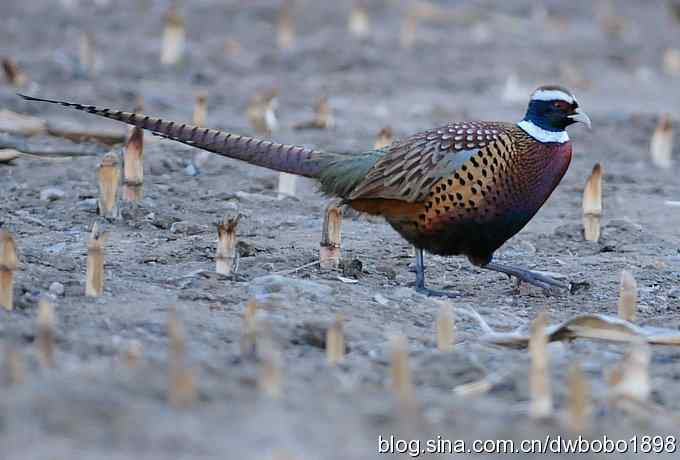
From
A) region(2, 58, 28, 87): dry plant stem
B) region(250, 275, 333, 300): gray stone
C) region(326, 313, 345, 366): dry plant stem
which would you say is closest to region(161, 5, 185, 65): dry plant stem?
region(2, 58, 28, 87): dry plant stem

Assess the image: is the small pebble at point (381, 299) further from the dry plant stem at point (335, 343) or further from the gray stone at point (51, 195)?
the gray stone at point (51, 195)

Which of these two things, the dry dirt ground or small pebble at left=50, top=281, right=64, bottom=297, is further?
small pebble at left=50, top=281, right=64, bottom=297

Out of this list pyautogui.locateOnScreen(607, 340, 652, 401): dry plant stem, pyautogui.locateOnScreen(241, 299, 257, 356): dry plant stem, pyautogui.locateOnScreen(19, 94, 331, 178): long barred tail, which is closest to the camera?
pyautogui.locateOnScreen(607, 340, 652, 401): dry plant stem

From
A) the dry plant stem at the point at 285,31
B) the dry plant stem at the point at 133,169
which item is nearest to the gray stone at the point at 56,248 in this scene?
the dry plant stem at the point at 133,169

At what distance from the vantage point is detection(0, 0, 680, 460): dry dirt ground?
3.79m

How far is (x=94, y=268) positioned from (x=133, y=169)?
2.13 m

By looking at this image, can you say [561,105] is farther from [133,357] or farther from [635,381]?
[133,357]

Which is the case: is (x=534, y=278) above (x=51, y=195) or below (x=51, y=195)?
below

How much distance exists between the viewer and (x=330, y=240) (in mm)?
6590

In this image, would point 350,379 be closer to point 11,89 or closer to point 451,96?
point 11,89

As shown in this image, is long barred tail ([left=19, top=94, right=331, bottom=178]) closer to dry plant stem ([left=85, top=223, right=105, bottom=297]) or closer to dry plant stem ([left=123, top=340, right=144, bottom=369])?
dry plant stem ([left=85, top=223, right=105, bottom=297])

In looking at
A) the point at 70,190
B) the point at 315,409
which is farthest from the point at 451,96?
the point at 315,409

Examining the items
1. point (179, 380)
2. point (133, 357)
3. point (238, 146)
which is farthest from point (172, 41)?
point (179, 380)

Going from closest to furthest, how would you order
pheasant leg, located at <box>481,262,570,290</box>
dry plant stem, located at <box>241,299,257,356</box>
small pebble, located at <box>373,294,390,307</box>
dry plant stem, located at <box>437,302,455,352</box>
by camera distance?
dry plant stem, located at <box>241,299,257,356</box>, dry plant stem, located at <box>437,302,455,352</box>, small pebble, located at <box>373,294,390,307</box>, pheasant leg, located at <box>481,262,570,290</box>
